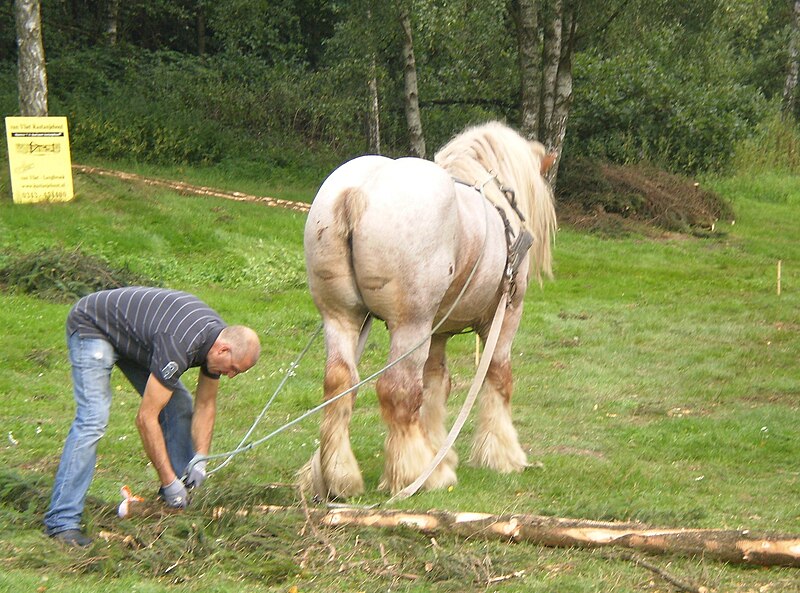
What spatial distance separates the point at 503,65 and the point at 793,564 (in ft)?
63.5

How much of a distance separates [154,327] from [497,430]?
3000mm

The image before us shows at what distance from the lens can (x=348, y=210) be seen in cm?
584

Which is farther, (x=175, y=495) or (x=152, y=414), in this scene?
(x=175, y=495)

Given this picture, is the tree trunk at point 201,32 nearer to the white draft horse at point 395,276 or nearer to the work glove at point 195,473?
the white draft horse at point 395,276

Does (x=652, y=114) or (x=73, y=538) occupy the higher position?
(x=652, y=114)

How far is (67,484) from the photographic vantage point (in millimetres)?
5098

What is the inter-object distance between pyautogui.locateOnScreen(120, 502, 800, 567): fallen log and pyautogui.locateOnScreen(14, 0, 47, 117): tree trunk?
12785mm

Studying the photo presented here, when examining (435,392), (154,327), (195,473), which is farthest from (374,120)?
(154,327)

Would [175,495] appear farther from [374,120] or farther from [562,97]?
[374,120]

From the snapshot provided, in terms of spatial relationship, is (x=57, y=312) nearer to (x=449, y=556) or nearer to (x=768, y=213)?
(x=449, y=556)

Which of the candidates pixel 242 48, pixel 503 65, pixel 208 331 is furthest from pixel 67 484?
pixel 242 48

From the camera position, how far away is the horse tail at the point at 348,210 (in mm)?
5797

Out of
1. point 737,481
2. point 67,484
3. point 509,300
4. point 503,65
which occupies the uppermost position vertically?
point 503,65

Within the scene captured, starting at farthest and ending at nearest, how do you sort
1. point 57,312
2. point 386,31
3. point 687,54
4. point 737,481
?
point 687,54 → point 386,31 → point 57,312 → point 737,481
